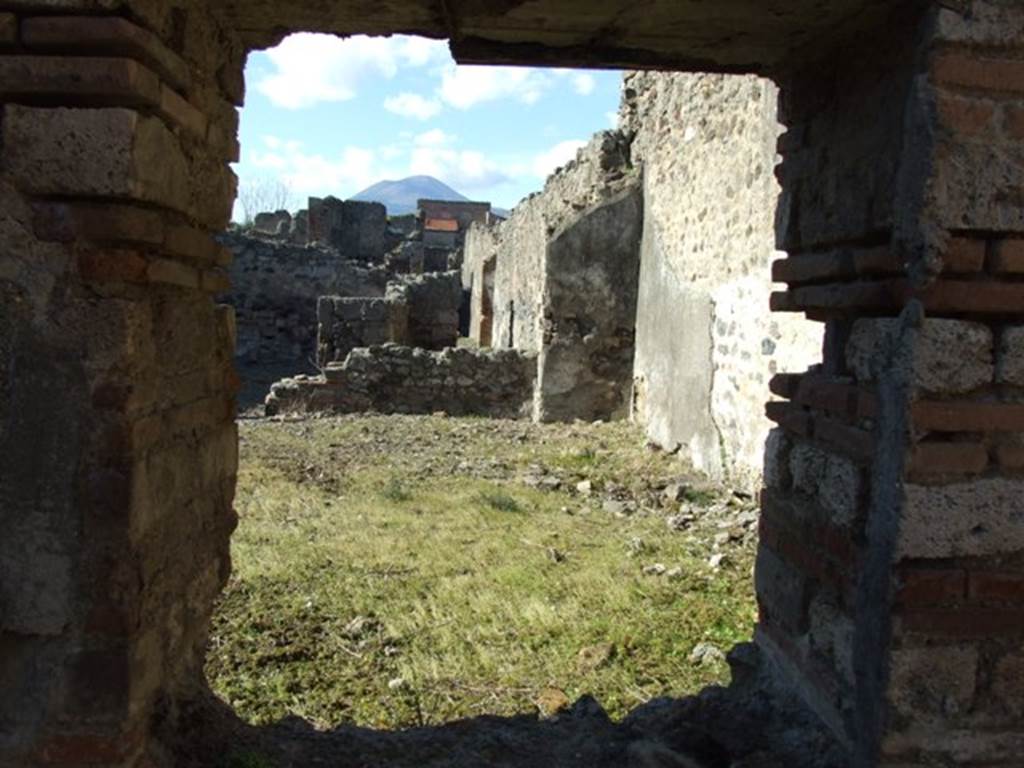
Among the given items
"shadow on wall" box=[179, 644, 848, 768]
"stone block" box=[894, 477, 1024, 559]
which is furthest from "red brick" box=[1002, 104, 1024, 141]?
"shadow on wall" box=[179, 644, 848, 768]

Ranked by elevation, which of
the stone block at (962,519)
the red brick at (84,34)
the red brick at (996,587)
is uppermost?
the red brick at (84,34)

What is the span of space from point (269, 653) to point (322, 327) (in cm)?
1127

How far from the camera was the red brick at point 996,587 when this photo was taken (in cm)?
207

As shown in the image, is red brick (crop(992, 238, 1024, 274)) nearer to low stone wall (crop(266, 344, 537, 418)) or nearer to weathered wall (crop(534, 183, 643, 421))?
weathered wall (crop(534, 183, 643, 421))

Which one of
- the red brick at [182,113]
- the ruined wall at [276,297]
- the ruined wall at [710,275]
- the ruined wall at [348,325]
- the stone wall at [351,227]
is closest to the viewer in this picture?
the red brick at [182,113]

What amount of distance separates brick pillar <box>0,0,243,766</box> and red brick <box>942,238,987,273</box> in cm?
185

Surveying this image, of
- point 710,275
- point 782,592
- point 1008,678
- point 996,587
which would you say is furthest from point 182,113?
point 710,275

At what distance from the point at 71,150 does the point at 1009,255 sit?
2132 mm

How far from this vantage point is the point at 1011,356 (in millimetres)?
2047

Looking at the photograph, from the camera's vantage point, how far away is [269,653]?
3.80 m

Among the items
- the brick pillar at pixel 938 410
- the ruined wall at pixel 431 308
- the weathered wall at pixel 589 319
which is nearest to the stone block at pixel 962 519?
A: the brick pillar at pixel 938 410

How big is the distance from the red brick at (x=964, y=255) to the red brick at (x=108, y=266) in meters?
1.85

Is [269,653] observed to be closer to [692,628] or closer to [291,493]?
[692,628]

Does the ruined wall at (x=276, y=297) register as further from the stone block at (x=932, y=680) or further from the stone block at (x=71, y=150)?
the stone block at (x=932, y=680)
